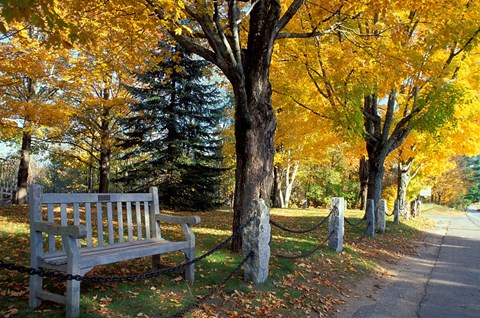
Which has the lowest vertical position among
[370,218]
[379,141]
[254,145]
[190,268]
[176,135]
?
[370,218]

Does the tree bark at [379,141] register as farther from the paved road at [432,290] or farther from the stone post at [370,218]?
the paved road at [432,290]

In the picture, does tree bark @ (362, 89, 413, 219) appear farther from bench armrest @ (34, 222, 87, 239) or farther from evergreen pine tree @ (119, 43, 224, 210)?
bench armrest @ (34, 222, 87, 239)

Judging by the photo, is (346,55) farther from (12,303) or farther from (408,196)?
(408,196)

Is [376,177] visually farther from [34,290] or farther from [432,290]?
[34,290]

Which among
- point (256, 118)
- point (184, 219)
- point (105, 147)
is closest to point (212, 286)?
point (184, 219)

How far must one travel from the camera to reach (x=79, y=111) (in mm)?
15805

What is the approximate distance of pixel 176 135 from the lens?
722 inches

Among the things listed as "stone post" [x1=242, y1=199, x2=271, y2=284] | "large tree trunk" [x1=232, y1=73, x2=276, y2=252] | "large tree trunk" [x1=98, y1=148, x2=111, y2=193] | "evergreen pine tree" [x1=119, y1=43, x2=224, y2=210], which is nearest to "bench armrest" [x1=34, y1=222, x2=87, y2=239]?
"stone post" [x1=242, y1=199, x2=271, y2=284]

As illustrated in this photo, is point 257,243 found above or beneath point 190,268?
above

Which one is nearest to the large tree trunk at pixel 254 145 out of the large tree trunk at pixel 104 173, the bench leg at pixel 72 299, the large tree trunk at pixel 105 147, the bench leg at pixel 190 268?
the bench leg at pixel 190 268

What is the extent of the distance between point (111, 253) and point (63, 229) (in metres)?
0.64

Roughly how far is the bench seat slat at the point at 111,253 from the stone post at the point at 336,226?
437 centimetres

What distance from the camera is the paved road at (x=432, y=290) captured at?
17.7 feet

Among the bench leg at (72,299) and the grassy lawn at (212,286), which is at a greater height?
the bench leg at (72,299)
